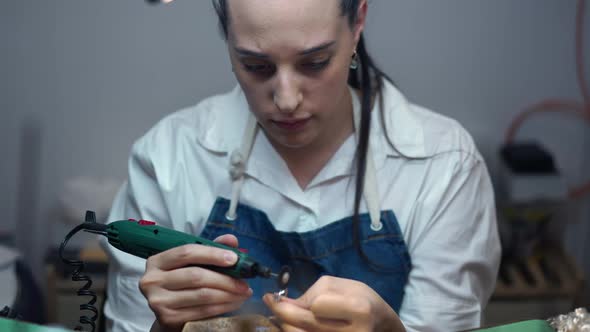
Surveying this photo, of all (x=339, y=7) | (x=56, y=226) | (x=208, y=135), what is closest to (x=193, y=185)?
(x=208, y=135)

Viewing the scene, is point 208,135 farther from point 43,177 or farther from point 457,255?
point 457,255

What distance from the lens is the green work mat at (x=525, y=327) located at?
2.26 ft

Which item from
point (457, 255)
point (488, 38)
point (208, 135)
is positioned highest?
point (488, 38)

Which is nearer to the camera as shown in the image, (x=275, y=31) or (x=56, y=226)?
(x=275, y=31)

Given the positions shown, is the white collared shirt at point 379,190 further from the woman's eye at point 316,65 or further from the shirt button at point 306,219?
the woman's eye at point 316,65

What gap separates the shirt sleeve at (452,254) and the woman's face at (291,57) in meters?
0.17

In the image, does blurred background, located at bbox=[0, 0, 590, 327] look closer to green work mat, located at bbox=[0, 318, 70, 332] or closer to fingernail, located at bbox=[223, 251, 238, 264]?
green work mat, located at bbox=[0, 318, 70, 332]

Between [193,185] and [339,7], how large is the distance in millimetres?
279

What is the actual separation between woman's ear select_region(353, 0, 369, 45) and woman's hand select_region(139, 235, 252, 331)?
0.76 ft

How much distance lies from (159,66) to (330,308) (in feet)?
1.08

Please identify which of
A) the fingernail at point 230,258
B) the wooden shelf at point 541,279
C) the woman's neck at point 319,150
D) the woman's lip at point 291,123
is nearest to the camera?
the fingernail at point 230,258

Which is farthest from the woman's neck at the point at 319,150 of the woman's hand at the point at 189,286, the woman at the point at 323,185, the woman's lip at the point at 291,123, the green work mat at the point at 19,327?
the green work mat at the point at 19,327

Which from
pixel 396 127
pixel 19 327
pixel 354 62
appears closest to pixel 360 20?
pixel 354 62

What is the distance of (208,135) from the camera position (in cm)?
90
